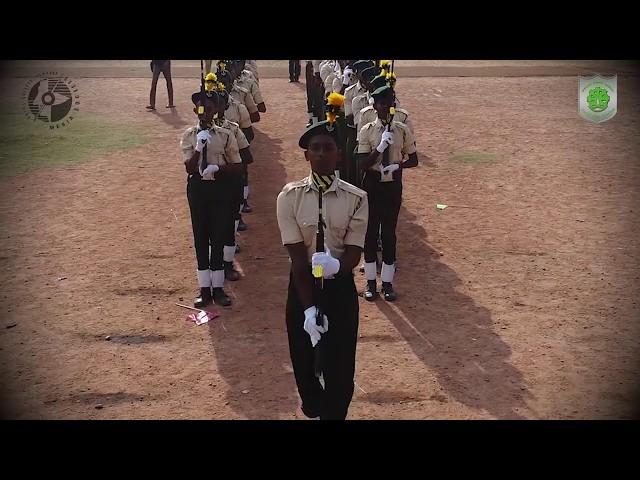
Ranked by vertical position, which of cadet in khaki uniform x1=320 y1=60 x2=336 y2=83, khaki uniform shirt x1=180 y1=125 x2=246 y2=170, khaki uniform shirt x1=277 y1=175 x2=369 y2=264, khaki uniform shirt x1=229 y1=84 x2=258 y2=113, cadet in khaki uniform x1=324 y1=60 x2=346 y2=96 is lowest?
khaki uniform shirt x1=277 y1=175 x2=369 y2=264

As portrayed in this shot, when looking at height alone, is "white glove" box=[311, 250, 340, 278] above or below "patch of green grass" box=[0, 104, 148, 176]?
below

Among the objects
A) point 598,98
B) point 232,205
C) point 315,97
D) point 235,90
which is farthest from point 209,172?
point 598,98

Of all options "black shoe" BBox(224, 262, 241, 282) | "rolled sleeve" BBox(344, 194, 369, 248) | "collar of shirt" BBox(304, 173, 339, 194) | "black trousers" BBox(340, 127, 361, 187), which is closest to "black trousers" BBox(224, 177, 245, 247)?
"black shoe" BBox(224, 262, 241, 282)

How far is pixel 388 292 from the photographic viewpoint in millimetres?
8367

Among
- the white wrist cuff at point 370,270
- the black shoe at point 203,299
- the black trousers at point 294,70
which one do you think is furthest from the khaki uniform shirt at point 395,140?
the black trousers at point 294,70

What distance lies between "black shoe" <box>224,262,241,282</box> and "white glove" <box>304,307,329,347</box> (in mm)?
3993

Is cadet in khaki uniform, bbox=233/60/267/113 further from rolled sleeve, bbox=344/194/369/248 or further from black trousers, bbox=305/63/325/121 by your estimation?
rolled sleeve, bbox=344/194/369/248

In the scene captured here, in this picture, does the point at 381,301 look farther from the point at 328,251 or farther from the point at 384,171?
the point at 328,251

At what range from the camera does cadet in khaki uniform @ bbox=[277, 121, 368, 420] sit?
5.14 metres

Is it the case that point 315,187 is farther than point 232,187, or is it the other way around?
point 232,187

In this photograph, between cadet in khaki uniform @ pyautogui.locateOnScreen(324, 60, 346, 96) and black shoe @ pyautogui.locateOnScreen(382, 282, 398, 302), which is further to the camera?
cadet in khaki uniform @ pyautogui.locateOnScreen(324, 60, 346, 96)

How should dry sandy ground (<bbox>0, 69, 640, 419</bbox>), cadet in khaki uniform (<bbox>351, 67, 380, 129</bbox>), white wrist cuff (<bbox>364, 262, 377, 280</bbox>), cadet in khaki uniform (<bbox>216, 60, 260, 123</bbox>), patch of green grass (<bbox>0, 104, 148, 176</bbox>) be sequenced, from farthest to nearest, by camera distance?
1. patch of green grass (<bbox>0, 104, 148, 176</bbox>)
2. cadet in khaki uniform (<bbox>216, 60, 260, 123</bbox>)
3. cadet in khaki uniform (<bbox>351, 67, 380, 129</bbox>)
4. white wrist cuff (<bbox>364, 262, 377, 280</bbox>)
5. dry sandy ground (<bbox>0, 69, 640, 419</bbox>)

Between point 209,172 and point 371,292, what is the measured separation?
2.31 meters

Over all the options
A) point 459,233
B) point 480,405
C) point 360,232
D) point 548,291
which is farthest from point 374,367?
point 459,233
